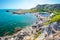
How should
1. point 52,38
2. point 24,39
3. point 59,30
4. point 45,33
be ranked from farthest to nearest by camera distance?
point 24,39
point 45,33
point 59,30
point 52,38

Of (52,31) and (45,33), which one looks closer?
(52,31)

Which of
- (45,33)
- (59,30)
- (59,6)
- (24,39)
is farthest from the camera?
(59,6)

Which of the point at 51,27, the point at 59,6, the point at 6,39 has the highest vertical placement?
the point at 51,27

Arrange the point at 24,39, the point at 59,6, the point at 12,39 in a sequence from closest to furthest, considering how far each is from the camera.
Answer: the point at 24,39, the point at 12,39, the point at 59,6

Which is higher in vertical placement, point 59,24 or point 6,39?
point 59,24

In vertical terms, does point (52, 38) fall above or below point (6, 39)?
above

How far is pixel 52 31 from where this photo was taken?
30.3 m

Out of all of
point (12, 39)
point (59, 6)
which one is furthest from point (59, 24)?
point (59, 6)

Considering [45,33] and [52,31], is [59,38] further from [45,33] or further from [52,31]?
[45,33]

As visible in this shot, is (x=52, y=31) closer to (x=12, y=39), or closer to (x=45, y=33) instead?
(x=45, y=33)

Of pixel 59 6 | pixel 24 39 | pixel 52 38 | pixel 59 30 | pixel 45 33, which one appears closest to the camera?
pixel 52 38

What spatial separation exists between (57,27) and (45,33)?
162 inches

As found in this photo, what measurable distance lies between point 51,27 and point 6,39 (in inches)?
709

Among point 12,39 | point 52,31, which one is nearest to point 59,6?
point 12,39
